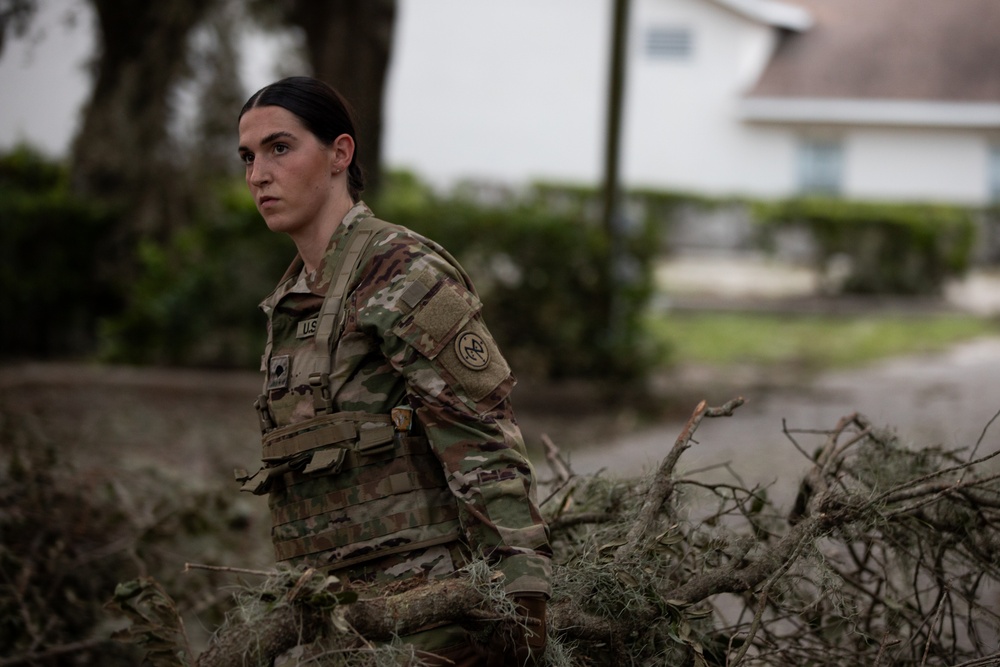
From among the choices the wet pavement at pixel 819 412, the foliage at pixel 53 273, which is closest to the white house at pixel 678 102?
the wet pavement at pixel 819 412

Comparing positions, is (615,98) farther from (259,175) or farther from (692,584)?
(259,175)

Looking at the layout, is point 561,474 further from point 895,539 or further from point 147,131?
point 147,131

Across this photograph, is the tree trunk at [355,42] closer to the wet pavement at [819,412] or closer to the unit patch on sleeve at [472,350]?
the wet pavement at [819,412]

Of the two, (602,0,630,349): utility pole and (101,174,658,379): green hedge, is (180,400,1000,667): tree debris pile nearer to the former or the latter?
(101,174,658,379): green hedge

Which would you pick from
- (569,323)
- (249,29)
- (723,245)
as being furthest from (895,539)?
(723,245)

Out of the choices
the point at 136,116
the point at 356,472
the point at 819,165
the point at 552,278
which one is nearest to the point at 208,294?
the point at 136,116

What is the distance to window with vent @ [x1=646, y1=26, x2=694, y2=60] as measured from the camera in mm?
26406

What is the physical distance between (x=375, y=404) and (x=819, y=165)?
2527 cm

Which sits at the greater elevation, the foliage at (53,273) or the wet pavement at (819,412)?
the foliage at (53,273)

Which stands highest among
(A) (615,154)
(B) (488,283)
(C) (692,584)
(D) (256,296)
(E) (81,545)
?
(A) (615,154)

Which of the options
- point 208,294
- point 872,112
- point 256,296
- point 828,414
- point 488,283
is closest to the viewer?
point 828,414

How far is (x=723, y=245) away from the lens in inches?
900

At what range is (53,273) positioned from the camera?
10625mm

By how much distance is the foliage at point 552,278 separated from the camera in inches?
353
